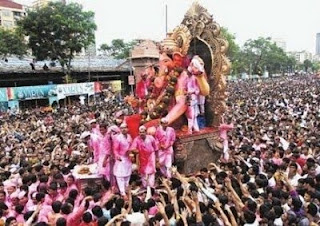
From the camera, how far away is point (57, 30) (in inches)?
915

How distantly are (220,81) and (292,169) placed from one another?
2.46m

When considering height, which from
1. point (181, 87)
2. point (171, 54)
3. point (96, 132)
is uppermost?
point (171, 54)

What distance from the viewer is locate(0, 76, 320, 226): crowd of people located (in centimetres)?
466

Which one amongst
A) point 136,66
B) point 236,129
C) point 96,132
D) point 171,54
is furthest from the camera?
point 136,66

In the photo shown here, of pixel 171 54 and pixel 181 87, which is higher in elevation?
pixel 171 54

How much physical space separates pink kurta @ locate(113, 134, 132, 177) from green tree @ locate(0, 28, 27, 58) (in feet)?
66.7

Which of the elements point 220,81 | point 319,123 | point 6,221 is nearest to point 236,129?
point 319,123

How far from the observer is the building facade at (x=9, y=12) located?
4691 centimetres

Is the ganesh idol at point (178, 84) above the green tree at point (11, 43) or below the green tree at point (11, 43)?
below

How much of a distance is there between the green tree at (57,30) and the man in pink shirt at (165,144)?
18172mm

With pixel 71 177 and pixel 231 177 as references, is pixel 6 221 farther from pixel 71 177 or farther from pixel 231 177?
pixel 231 177

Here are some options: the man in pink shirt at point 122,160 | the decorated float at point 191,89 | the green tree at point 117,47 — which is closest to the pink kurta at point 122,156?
the man in pink shirt at point 122,160

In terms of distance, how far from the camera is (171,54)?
745cm

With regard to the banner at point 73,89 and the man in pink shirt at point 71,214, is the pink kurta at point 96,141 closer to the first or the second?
the man in pink shirt at point 71,214
